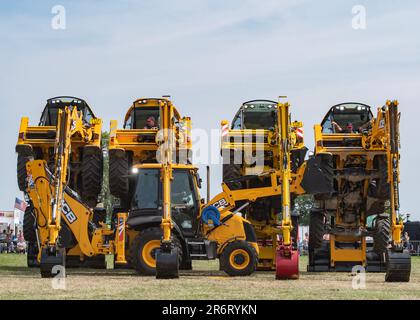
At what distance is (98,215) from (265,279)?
21.2ft

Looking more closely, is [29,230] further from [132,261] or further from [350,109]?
[350,109]

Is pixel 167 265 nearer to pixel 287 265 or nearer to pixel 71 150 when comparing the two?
pixel 287 265

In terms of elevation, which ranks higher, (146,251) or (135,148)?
(135,148)

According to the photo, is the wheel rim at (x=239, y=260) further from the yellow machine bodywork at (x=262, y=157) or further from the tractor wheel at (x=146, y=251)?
the yellow machine bodywork at (x=262, y=157)

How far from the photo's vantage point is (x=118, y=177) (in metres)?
22.9

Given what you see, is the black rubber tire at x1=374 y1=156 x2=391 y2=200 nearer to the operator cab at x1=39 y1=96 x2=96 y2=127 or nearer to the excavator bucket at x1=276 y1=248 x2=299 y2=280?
the excavator bucket at x1=276 y1=248 x2=299 y2=280

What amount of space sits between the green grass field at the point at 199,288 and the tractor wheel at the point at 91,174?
3512mm

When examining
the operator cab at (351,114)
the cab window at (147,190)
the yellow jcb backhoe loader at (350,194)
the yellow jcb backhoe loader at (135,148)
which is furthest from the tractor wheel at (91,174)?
the operator cab at (351,114)

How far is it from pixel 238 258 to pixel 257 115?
593cm

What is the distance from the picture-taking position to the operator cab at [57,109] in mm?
24547

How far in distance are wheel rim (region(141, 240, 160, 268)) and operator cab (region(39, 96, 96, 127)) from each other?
522cm

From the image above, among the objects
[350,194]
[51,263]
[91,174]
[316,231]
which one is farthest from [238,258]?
[91,174]

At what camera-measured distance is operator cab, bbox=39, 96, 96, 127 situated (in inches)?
966

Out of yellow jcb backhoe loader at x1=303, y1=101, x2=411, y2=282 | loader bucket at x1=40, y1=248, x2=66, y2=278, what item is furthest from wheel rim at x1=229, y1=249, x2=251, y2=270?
loader bucket at x1=40, y1=248, x2=66, y2=278
